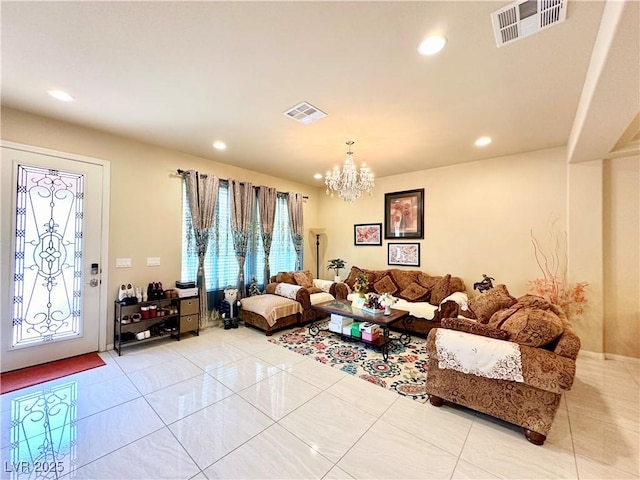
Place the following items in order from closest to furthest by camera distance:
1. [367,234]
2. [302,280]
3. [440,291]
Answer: [440,291] < [302,280] < [367,234]

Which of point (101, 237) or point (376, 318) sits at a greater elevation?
point (101, 237)

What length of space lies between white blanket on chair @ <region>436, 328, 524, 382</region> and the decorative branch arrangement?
2.48 meters

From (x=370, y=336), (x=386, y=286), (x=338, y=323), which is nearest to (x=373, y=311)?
(x=370, y=336)

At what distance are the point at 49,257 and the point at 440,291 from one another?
554 cm

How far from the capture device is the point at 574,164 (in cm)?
367

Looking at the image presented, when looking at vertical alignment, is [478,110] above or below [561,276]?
above

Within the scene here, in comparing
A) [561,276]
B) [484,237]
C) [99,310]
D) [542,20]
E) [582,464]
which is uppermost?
[542,20]

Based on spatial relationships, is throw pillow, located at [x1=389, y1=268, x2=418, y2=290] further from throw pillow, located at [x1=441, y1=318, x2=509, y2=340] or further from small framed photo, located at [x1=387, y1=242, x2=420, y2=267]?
throw pillow, located at [x1=441, y1=318, x2=509, y2=340]

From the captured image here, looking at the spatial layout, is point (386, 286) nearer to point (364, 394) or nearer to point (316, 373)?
point (316, 373)

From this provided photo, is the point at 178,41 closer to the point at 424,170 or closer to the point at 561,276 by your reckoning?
the point at 424,170

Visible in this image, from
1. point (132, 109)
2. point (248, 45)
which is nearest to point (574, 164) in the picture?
point (248, 45)

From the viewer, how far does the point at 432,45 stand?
1.91m

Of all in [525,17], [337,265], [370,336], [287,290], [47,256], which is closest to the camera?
[525,17]

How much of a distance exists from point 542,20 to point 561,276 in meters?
3.62
